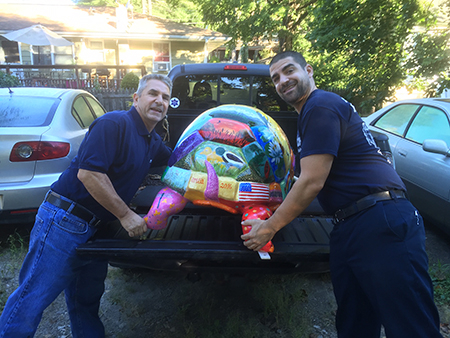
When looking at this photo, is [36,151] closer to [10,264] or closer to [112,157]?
[10,264]

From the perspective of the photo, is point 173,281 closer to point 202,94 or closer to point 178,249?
point 178,249

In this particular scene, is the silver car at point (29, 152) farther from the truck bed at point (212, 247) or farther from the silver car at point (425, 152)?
the silver car at point (425, 152)

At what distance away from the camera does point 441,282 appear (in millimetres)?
3289

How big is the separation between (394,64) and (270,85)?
18.4 ft

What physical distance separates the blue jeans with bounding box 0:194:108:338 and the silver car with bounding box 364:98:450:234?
3833 millimetres

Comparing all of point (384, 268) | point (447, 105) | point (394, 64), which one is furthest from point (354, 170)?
point (394, 64)

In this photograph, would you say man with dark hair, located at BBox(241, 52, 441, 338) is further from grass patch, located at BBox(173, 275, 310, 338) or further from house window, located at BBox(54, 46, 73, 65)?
house window, located at BBox(54, 46, 73, 65)

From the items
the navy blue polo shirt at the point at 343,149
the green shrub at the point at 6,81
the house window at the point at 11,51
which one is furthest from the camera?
the house window at the point at 11,51

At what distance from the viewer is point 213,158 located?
213cm

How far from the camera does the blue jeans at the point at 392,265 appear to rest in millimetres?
1593

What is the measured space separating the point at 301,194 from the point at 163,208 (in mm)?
942

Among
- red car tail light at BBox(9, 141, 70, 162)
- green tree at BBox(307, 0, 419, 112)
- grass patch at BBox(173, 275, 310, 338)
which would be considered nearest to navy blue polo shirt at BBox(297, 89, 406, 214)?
grass patch at BBox(173, 275, 310, 338)

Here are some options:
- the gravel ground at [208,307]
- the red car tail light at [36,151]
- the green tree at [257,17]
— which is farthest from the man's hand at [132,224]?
the green tree at [257,17]

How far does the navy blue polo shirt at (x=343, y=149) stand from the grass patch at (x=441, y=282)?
2036mm
